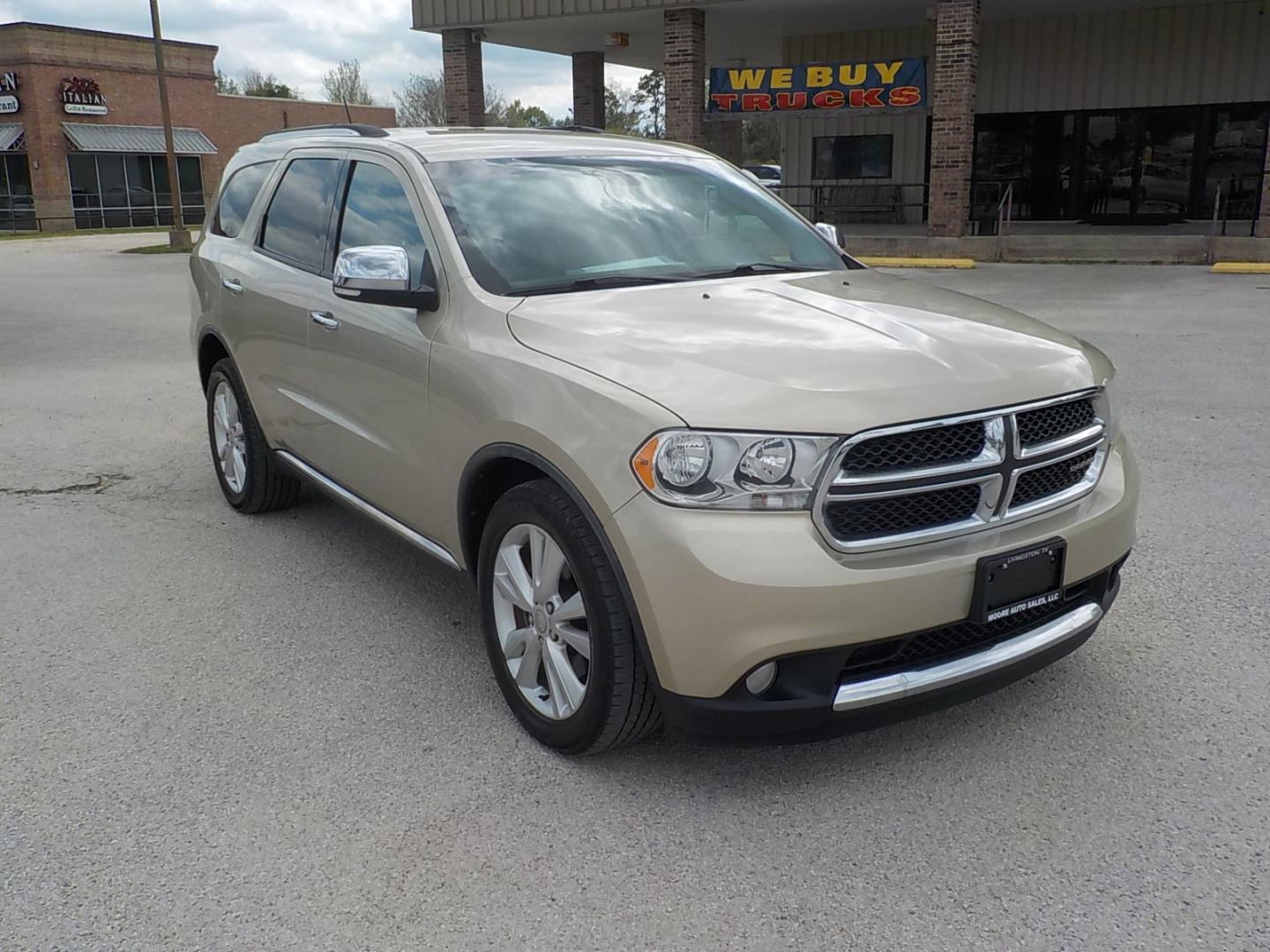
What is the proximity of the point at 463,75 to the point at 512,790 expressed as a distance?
922 inches

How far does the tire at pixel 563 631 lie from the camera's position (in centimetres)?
297

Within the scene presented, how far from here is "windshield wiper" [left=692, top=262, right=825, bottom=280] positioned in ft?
13.2

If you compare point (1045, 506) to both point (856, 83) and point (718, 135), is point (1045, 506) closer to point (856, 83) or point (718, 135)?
point (856, 83)

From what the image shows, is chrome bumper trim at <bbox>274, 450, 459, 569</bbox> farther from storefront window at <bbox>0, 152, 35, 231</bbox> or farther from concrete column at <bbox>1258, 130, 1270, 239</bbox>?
storefront window at <bbox>0, 152, 35, 231</bbox>

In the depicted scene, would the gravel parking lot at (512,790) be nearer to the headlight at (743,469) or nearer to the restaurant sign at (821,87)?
the headlight at (743,469)

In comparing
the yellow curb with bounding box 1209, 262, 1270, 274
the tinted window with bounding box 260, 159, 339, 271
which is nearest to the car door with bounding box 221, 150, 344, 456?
the tinted window with bounding box 260, 159, 339, 271

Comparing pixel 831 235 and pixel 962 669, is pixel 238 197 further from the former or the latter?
pixel 962 669

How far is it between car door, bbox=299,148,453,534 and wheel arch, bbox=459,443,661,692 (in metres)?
0.11

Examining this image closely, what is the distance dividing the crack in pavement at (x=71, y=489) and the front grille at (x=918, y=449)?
4.98m

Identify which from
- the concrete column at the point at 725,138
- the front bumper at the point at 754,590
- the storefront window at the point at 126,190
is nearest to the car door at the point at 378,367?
the front bumper at the point at 754,590

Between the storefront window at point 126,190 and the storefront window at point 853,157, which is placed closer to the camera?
the storefront window at point 853,157

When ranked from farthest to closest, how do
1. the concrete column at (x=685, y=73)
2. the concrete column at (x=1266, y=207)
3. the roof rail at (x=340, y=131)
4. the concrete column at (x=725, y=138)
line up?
the concrete column at (x=725, y=138)
the concrete column at (x=685, y=73)
the concrete column at (x=1266, y=207)
the roof rail at (x=340, y=131)

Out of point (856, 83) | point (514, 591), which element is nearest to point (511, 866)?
point (514, 591)

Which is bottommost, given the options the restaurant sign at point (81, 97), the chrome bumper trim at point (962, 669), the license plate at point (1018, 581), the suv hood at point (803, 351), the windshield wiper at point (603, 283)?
the chrome bumper trim at point (962, 669)
